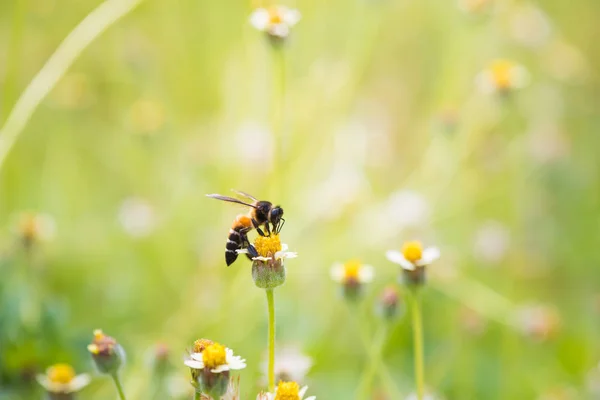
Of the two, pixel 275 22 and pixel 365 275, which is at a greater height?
pixel 275 22

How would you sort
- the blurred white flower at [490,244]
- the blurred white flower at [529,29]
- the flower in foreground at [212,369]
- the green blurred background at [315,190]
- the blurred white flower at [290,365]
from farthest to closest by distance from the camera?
the blurred white flower at [529,29] < the blurred white flower at [490,244] < the green blurred background at [315,190] < the blurred white flower at [290,365] < the flower in foreground at [212,369]

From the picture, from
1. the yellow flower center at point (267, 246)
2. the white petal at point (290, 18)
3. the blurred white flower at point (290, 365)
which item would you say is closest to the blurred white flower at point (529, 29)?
the white petal at point (290, 18)

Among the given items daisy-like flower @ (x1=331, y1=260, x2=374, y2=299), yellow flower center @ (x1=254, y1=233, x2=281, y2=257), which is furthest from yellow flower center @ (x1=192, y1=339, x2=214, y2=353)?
daisy-like flower @ (x1=331, y1=260, x2=374, y2=299)

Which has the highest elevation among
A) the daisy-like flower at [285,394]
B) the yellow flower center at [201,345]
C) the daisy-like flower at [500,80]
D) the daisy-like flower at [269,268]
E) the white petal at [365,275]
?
the daisy-like flower at [500,80]

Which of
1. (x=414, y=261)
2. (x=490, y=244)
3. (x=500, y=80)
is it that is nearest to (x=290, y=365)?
(x=414, y=261)

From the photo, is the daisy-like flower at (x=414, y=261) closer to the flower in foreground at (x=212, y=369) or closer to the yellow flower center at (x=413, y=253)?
the yellow flower center at (x=413, y=253)

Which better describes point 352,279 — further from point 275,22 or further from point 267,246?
point 275,22

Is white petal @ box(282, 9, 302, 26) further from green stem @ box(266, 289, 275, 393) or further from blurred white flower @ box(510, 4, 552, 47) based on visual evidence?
blurred white flower @ box(510, 4, 552, 47)
